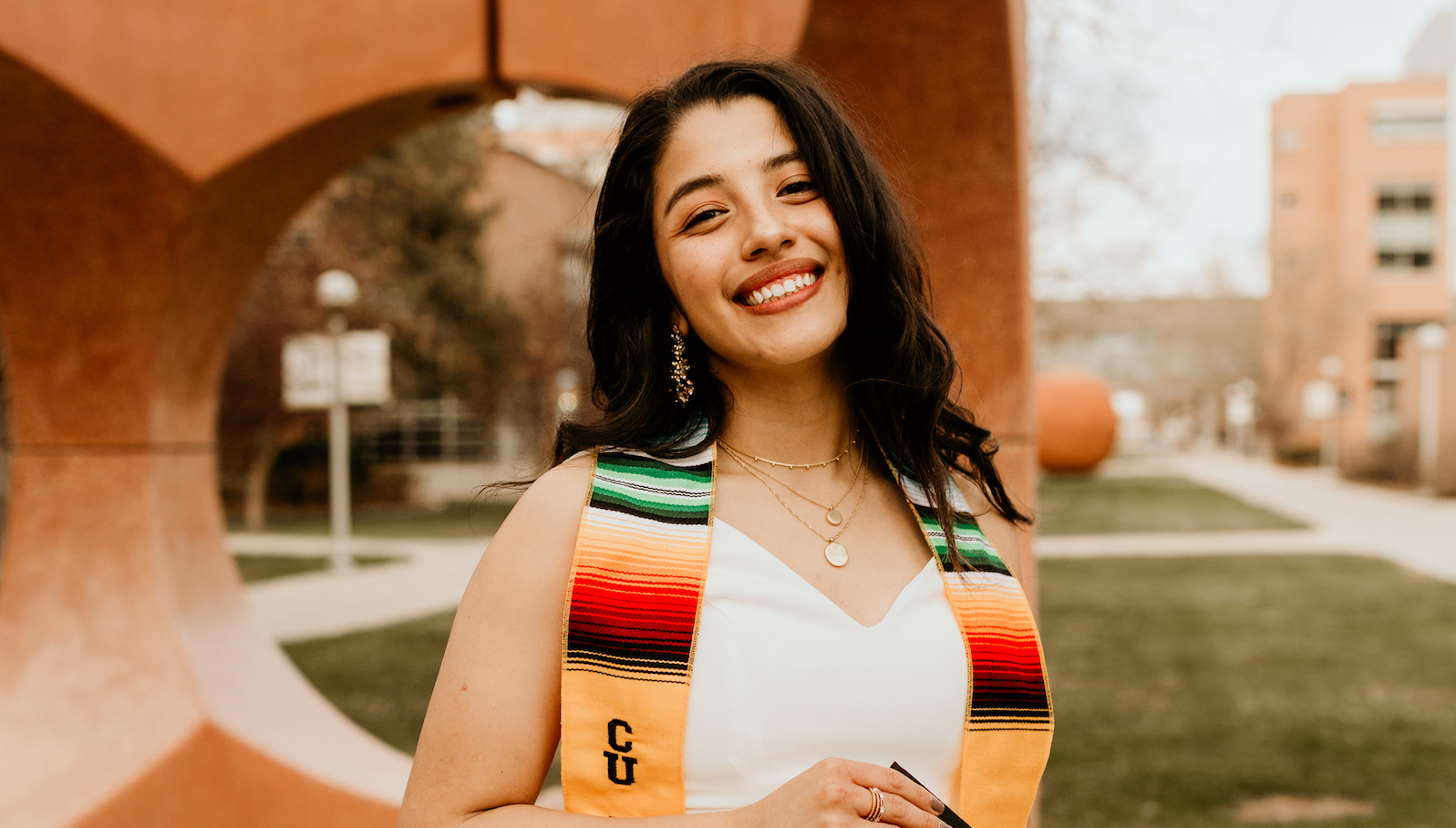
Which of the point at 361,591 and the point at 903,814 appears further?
the point at 361,591

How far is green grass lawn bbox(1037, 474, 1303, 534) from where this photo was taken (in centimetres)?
1650

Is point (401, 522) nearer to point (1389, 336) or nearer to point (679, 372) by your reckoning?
point (679, 372)

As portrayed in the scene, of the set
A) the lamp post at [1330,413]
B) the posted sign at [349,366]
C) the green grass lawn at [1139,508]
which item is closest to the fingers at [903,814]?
the green grass lawn at [1139,508]

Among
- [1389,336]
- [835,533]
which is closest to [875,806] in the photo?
[835,533]

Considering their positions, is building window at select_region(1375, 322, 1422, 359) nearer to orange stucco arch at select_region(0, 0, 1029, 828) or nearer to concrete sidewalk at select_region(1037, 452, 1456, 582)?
concrete sidewalk at select_region(1037, 452, 1456, 582)

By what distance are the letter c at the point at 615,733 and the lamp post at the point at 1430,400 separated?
23726 millimetres

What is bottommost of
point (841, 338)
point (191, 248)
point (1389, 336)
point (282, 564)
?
point (282, 564)

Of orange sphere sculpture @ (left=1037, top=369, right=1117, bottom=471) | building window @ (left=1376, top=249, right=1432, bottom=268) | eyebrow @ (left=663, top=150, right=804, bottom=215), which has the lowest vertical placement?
orange sphere sculpture @ (left=1037, top=369, right=1117, bottom=471)

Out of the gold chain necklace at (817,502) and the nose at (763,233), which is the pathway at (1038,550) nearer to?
the gold chain necklace at (817,502)

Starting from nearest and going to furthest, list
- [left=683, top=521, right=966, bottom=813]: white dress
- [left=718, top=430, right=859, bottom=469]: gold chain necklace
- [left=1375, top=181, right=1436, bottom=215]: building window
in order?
[left=683, top=521, right=966, bottom=813]: white dress
[left=718, top=430, right=859, bottom=469]: gold chain necklace
[left=1375, top=181, right=1436, bottom=215]: building window

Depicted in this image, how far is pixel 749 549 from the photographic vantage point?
5.17 feet

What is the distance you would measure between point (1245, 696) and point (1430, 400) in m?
18.1

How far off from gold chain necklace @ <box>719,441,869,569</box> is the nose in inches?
13.8

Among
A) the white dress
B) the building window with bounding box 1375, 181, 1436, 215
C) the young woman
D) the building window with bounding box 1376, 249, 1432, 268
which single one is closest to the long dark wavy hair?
the young woman
